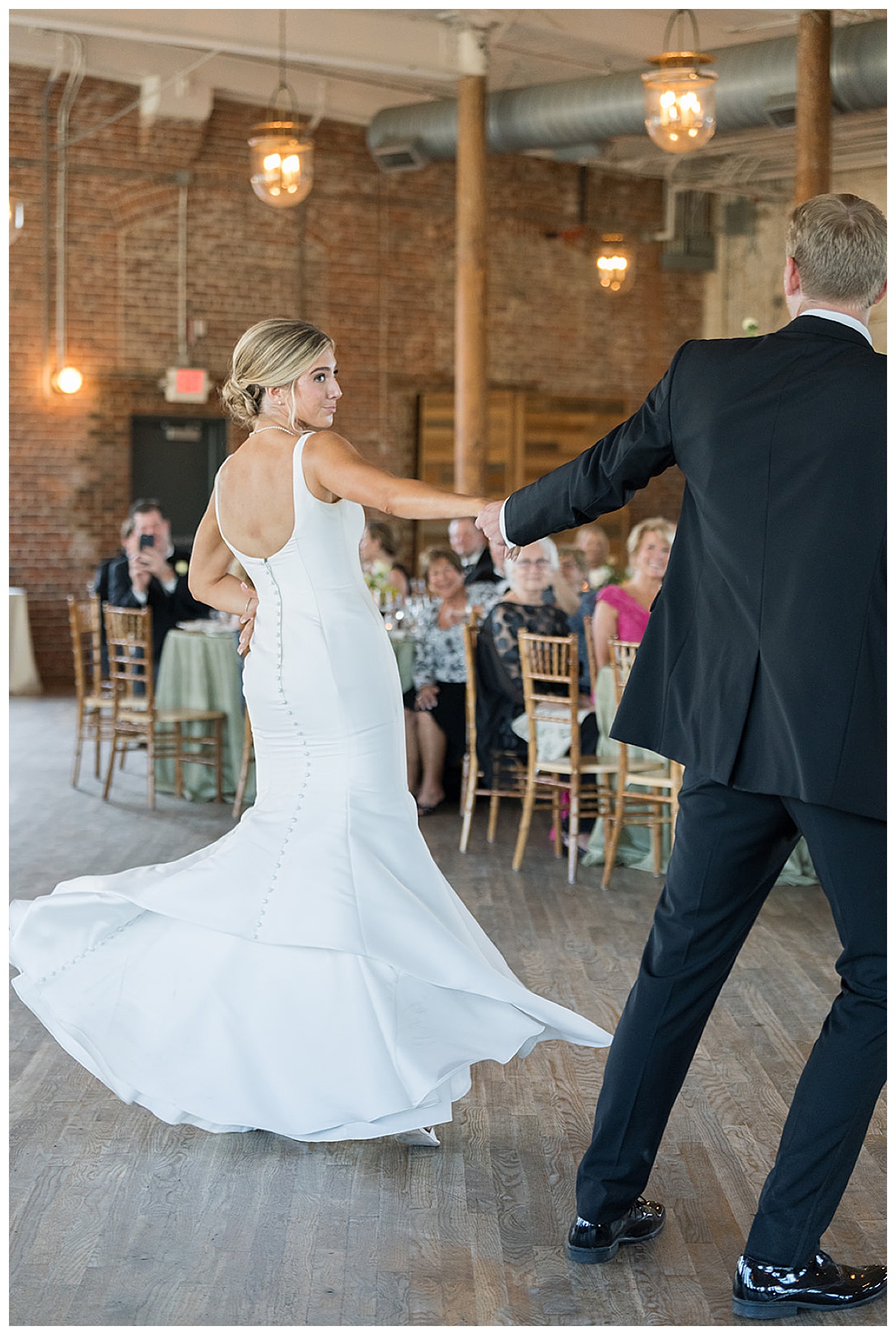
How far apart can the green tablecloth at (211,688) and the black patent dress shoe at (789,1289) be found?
5173mm

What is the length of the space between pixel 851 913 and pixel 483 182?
334 inches

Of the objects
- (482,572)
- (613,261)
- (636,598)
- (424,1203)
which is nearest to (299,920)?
(424,1203)

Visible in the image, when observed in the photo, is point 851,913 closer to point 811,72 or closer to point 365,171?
point 811,72

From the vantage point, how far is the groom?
2.23 metres

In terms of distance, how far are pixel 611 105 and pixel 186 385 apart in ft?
14.3

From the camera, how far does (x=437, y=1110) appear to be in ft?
9.97

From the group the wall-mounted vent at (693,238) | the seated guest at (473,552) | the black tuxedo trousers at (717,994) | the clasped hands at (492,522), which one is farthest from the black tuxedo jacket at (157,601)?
the wall-mounted vent at (693,238)

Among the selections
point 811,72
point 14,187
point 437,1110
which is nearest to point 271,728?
point 437,1110

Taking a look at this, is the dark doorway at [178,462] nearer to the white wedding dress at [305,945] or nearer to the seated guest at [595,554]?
the seated guest at [595,554]

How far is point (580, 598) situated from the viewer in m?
7.36

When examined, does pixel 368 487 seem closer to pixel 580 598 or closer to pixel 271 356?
pixel 271 356

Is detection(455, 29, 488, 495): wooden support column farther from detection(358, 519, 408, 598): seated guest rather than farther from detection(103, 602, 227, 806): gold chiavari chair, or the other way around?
detection(103, 602, 227, 806): gold chiavari chair

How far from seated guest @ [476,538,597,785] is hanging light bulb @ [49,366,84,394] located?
6.90 m

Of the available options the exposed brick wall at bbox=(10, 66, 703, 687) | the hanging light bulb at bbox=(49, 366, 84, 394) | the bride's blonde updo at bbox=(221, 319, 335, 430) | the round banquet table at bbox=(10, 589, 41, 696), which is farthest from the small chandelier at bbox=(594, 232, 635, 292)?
the bride's blonde updo at bbox=(221, 319, 335, 430)
